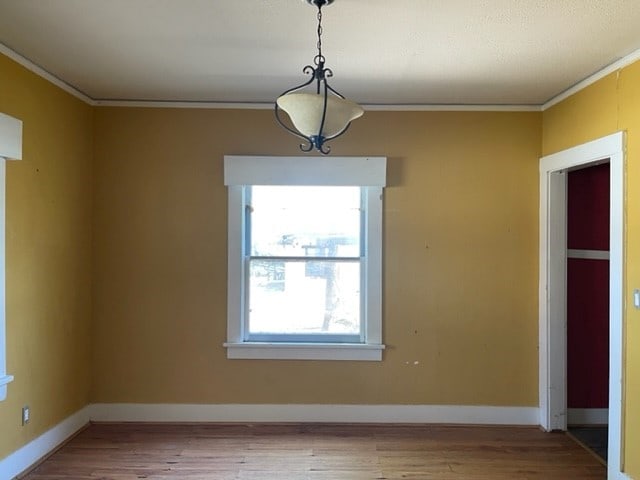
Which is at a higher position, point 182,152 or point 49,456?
point 182,152

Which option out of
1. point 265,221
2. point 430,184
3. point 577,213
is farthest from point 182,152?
point 577,213

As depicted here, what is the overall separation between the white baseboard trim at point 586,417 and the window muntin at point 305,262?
1.68 m

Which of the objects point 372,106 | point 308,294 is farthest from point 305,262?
point 372,106

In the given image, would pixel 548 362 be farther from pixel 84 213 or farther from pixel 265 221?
pixel 84 213

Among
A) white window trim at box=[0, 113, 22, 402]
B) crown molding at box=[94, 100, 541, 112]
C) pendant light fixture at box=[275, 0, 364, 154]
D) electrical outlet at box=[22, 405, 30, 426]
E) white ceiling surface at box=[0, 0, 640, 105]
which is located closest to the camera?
pendant light fixture at box=[275, 0, 364, 154]

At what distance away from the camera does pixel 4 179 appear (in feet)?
8.87

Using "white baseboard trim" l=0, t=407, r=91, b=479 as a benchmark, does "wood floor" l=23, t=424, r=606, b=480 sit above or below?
below

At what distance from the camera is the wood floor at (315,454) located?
3.00 metres

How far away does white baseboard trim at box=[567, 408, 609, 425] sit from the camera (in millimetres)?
3814

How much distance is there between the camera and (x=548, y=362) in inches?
144

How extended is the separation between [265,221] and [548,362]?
2.30m

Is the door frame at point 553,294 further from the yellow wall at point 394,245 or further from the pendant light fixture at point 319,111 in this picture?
the pendant light fixture at point 319,111

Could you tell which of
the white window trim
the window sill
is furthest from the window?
the white window trim

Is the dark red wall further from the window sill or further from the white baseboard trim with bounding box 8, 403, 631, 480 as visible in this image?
the window sill
